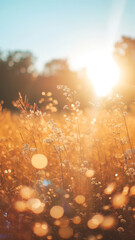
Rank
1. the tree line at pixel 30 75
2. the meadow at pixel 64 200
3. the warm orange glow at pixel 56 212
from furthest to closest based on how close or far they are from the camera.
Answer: the tree line at pixel 30 75 < the warm orange glow at pixel 56 212 < the meadow at pixel 64 200

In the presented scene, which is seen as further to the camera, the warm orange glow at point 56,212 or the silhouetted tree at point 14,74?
the silhouetted tree at point 14,74

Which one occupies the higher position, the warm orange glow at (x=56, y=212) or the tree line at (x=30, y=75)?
the tree line at (x=30, y=75)

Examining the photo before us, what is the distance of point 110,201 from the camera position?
88.6 inches

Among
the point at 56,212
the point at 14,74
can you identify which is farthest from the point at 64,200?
the point at 14,74

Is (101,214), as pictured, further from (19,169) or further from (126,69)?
(126,69)

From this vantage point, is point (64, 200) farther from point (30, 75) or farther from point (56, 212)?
point (30, 75)

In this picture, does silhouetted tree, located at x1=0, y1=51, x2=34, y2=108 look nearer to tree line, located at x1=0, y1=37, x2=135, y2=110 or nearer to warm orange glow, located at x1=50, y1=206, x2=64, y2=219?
tree line, located at x1=0, y1=37, x2=135, y2=110

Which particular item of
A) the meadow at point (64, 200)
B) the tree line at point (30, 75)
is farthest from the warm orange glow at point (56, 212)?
the tree line at point (30, 75)

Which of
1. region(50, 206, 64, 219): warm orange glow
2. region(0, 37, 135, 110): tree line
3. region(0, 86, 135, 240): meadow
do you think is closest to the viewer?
region(0, 86, 135, 240): meadow

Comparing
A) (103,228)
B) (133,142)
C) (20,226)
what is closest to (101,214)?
(103,228)

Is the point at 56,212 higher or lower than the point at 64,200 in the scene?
lower

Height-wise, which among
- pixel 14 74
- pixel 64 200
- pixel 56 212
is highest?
pixel 14 74

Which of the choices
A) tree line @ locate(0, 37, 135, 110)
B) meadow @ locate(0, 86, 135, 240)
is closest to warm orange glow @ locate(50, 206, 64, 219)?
meadow @ locate(0, 86, 135, 240)

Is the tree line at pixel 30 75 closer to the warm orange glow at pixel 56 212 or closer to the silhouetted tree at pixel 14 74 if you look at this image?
the silhouetted tree at pixel 14 74
